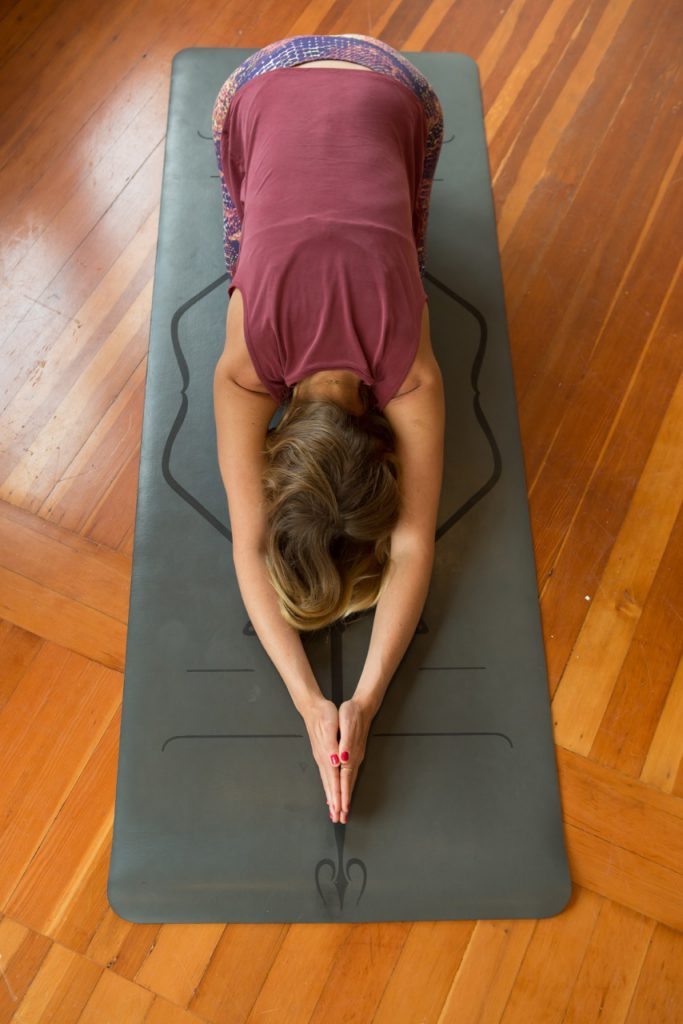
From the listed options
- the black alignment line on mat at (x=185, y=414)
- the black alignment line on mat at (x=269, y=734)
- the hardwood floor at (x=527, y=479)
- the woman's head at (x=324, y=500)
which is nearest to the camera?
the woman's head at (x=324, y=500)

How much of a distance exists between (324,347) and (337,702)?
0.68m

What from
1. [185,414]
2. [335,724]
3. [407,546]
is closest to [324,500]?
[407,546]

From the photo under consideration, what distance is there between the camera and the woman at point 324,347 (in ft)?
4.75

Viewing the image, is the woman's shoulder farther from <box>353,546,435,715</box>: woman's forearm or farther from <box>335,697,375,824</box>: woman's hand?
<box>335,697,375,824</box>: woman's hand

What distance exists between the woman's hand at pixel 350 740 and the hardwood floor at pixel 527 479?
0.25m

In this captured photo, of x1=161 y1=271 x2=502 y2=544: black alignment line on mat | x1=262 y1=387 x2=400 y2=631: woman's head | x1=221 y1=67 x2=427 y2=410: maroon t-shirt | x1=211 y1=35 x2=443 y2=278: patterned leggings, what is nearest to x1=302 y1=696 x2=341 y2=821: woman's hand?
x1=262 y1=387 x2=400 y2=631: woman's head

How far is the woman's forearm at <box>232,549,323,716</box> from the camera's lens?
5.20 feet

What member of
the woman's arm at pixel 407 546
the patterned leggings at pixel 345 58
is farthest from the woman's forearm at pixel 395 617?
the patterned leggings at pixel 345 58

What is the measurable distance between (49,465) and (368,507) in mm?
877

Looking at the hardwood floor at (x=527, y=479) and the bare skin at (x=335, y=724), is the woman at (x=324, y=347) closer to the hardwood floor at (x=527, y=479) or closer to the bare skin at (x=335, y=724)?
the bare skin at (x=335, y=724)

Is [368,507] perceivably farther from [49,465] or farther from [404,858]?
[49,465]

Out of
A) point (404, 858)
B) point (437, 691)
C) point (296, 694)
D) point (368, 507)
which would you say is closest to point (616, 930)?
point (404, 858)

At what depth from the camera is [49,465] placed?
1953 millimetres

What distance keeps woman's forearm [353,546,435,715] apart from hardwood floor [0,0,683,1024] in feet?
1.15
